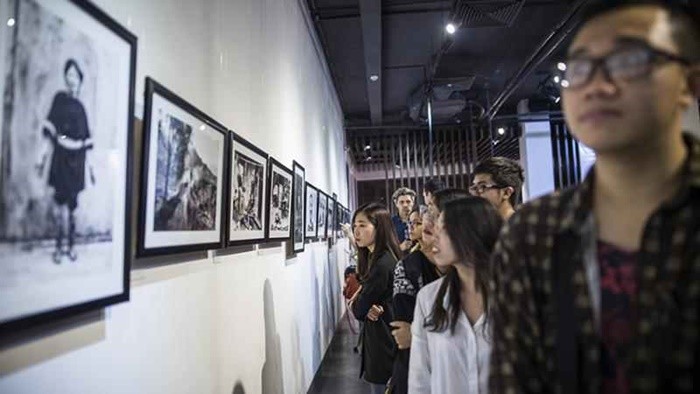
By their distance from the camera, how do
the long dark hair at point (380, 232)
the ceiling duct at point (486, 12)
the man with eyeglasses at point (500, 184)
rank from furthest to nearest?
the ceiling duct at point (486, 12)
the long dark hair at point (380, 232)
the man with eyeglasses at point (500, 184)

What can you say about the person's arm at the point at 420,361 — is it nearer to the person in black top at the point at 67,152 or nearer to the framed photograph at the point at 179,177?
the framed photograph at the point at 179,177

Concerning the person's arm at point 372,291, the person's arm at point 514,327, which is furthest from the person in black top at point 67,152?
the person's arm at point 372,291

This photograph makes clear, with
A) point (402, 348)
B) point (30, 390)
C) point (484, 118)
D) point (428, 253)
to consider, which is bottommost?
point (402, 348)

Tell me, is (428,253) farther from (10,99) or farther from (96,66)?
(10,99)

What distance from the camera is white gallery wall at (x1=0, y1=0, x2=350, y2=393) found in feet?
3.16

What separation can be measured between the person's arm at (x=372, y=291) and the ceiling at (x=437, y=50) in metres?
2.64

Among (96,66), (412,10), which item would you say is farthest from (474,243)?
(412,10)

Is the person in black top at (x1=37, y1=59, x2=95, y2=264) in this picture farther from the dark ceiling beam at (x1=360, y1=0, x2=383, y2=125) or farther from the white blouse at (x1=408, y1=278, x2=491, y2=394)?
the dark ceiling beam at (x1=360, y1=0, x2=383, y2=125)

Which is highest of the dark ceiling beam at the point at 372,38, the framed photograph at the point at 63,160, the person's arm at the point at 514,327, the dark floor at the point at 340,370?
the dark ceiling beam at the point at 372,38

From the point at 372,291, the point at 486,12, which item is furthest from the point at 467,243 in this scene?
the point at 486,12

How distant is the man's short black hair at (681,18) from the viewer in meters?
0.63

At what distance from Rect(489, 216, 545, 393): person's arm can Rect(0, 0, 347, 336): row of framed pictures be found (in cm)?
85

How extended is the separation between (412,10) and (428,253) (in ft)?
11.5

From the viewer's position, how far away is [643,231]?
0.63 meters
